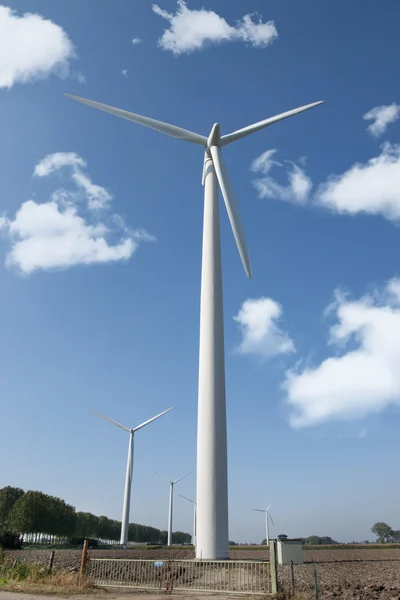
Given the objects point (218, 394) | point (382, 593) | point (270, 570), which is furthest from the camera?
point (218, 394)

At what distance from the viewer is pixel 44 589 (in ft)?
68.5

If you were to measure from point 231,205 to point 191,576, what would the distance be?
23.0m

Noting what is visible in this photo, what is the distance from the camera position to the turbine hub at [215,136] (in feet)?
127

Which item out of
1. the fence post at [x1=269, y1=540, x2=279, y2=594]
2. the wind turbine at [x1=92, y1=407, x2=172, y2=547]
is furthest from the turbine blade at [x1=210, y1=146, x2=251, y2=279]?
the wind turbine at [x1=92, y1=407, x2=172, y2=547]

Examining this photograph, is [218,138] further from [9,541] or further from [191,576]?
[9,541]

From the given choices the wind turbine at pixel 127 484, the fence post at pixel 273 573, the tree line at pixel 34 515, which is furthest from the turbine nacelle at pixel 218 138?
the tree line at pixel 34 515

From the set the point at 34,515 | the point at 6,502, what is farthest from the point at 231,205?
the point at 6,502

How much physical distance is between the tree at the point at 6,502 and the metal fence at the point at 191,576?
9889 cm

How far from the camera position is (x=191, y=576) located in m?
22.5

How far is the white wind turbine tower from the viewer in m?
27.4

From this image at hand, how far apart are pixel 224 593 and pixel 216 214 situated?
24079 mm

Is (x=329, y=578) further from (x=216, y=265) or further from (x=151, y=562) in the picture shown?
Answer: (x=216, y=265)

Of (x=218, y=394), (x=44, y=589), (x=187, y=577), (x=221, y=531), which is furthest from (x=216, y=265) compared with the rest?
(x=44, y=589)

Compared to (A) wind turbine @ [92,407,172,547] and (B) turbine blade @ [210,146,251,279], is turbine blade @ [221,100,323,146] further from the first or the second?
(A) wind turbine @ [92,407,172,547]
